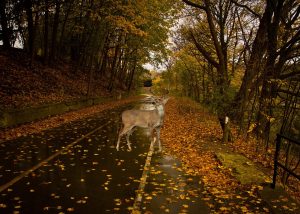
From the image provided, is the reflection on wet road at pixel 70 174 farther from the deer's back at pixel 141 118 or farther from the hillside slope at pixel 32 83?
the hillside slope at pixel 32 83

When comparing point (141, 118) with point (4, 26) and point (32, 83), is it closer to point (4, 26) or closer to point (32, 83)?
point (32, 83)

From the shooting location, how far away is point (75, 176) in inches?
318

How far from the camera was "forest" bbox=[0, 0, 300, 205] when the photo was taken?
13.8 metres

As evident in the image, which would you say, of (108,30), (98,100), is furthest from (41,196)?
(108,30)

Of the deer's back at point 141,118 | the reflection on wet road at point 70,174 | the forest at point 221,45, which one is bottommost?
the reflection on wet road at point 70,174

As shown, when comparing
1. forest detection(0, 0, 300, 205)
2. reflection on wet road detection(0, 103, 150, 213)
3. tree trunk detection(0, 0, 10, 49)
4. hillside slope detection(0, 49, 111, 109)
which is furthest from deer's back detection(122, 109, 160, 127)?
tree trunk detection(0, 0, 10, 49)

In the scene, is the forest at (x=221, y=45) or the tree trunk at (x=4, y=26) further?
the tree trunk at (x=4, y=26)

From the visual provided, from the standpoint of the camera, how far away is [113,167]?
9.05 m

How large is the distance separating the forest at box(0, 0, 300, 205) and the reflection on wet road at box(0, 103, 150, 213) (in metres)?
4.56

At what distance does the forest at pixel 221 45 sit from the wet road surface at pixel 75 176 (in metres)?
4.12

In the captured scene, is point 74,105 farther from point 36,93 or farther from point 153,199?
point 153,199

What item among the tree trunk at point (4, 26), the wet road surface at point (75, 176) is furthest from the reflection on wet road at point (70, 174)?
the tree trunk at point (4, 26)

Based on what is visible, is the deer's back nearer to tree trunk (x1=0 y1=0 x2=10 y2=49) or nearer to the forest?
the forest

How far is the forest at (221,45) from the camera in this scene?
13750 mm
